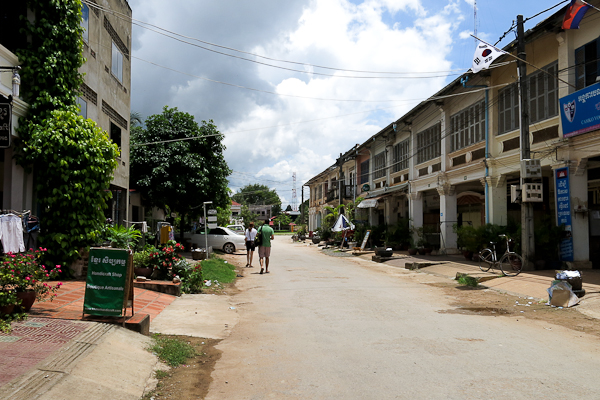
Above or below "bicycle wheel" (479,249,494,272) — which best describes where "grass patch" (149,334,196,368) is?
below

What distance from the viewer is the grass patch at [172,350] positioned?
550 centimetres

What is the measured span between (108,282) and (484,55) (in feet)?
40.2

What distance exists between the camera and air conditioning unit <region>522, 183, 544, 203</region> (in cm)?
1315

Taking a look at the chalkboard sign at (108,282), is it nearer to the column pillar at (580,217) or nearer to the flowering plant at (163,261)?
the flowering plant at (163,261)

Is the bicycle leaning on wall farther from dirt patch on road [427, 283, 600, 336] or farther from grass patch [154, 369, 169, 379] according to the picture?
grass patch [154, 369, 169, 379]

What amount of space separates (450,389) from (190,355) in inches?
125

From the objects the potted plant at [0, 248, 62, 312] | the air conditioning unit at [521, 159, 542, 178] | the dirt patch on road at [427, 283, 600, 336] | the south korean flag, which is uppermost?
the south korean flag

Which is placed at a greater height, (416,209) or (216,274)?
(416,209)

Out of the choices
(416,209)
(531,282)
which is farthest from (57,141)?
(416,209)

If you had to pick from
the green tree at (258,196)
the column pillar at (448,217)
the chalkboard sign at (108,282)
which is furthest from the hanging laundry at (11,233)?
the green tree at (258,196)

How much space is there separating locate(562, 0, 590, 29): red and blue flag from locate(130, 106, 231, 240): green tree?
15763mm

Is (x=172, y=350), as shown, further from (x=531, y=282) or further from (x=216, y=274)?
(x=531, y=282)

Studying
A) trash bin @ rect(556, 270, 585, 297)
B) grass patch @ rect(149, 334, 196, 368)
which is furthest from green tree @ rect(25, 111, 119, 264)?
trash bin @ rect(556, 270, 585, 297)

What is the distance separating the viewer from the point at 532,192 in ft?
43.1
